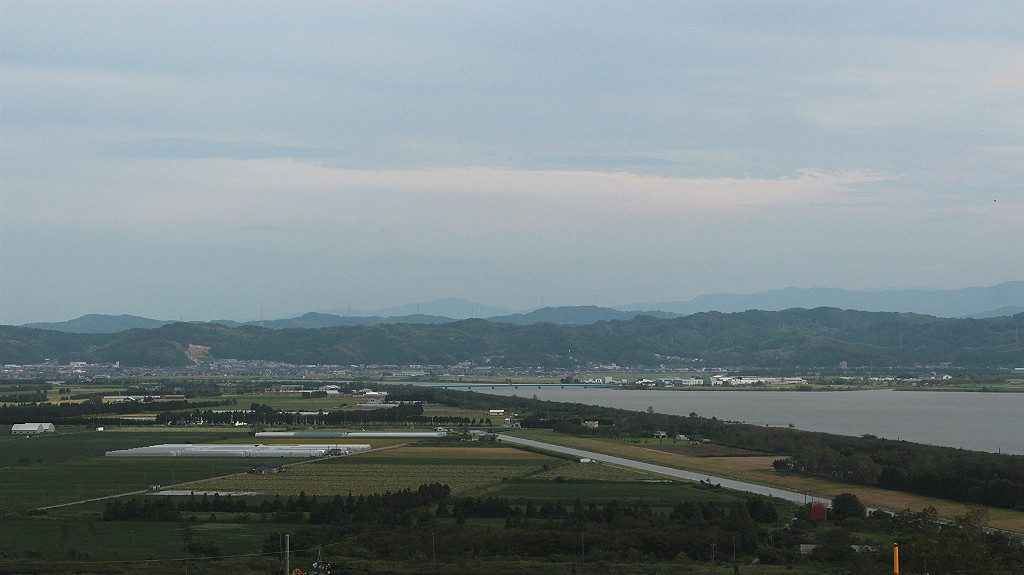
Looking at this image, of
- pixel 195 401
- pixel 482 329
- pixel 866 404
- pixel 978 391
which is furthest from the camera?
pixel 482 329

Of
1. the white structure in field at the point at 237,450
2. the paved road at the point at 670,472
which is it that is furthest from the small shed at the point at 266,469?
the paved road at the point at 670,472

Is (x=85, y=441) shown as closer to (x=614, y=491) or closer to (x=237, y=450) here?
(x=237, y=450)

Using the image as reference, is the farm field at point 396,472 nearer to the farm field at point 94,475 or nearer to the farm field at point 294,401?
the farm field at point 94,475

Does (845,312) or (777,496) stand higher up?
Answer: (845,312)

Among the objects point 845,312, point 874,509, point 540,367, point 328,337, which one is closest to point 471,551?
point 874,509

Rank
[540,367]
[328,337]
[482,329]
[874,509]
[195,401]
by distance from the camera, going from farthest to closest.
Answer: [482,329] < [328,337] < [540,367] < [195,401] < [874,509]

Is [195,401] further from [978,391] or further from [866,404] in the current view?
[978,391]
